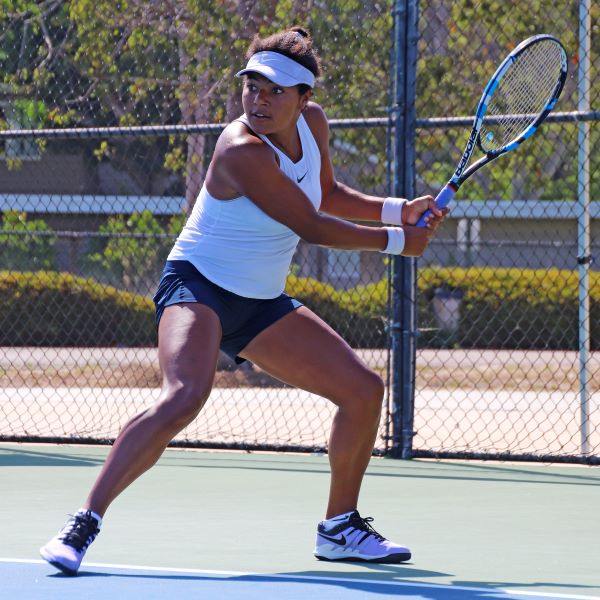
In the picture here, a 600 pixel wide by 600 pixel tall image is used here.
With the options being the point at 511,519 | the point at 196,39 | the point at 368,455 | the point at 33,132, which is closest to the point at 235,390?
the point at 196,39

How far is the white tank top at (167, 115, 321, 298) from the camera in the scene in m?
4.79

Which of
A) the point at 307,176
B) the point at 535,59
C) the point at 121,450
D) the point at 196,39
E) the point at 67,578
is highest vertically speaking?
the point at 196,39

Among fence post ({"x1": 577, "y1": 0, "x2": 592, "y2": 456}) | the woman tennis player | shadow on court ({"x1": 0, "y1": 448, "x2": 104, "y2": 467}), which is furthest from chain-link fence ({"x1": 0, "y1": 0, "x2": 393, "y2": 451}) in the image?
the woman tennis player

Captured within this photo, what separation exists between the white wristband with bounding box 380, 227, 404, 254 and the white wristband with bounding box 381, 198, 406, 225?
26cm

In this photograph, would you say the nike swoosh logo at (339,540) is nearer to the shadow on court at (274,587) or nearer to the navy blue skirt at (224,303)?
the shadow on court at (274,587)

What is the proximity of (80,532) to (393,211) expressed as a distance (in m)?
1.52

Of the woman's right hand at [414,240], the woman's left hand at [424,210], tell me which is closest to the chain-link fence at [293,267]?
the woman's left hand at [424,210]

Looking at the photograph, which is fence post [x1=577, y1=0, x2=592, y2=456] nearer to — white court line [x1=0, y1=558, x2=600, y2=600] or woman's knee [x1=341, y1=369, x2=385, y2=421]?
woman's knee [x1=341, y1=369, x2=385, y2=421]

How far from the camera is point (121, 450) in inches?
178

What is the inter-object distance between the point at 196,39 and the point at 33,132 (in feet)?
16.8

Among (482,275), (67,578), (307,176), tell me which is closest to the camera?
(67,578)

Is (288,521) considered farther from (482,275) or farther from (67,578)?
(482,275)

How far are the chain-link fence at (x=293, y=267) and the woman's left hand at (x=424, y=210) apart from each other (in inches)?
110

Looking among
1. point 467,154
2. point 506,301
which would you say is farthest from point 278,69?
point 506,301
